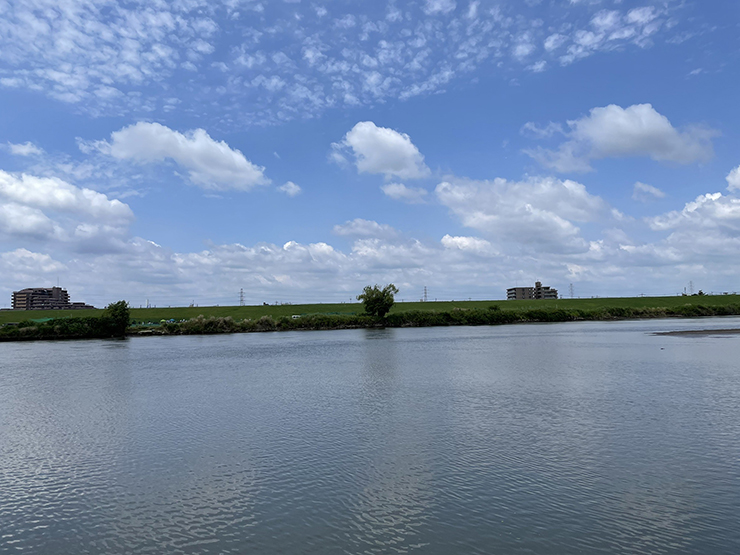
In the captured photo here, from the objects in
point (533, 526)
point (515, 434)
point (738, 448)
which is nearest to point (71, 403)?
point (515, 434)

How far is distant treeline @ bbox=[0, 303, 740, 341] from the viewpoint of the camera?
126 meters

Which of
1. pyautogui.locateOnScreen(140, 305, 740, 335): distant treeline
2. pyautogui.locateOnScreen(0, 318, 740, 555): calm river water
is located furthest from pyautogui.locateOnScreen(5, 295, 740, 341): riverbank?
pyautogui.locateOnScreen(0, 318, 740, 555): calm river water

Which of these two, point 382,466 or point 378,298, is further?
point 378,298

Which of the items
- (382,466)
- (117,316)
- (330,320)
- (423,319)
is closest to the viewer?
(382,466)

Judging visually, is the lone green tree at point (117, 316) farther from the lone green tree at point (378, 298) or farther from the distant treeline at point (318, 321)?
the lone green tree at point (378, 298)

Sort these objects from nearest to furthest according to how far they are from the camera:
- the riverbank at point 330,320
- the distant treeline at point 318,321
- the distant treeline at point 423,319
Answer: the distant treeline at point 318,321
the riverbank at point 330,320
the distant treeline at point 423,319

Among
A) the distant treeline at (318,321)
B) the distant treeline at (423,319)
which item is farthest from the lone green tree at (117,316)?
the distant treeline at (423,319)

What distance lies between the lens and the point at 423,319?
154125mm

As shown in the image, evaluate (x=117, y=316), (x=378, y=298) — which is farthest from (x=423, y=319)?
(x=117, y=316)

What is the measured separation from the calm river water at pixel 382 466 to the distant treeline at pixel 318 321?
308ft

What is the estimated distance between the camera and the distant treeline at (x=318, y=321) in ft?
413

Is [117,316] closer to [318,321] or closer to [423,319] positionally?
[318,321]

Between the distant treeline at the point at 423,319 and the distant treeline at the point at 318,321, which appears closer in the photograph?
the distant treeline at the point at 318,321

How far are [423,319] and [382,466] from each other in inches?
5319
